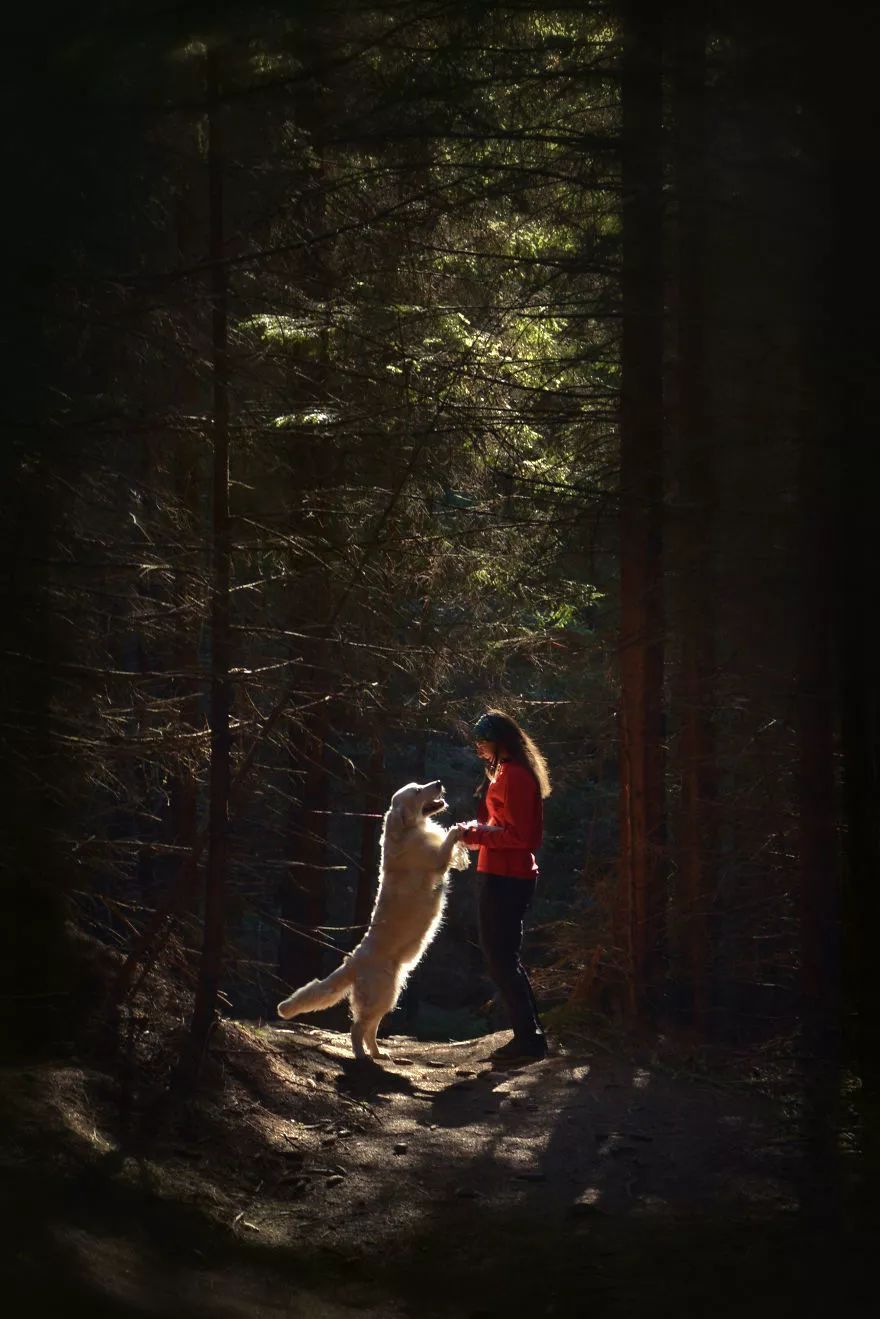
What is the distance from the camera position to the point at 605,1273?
5.59 metres

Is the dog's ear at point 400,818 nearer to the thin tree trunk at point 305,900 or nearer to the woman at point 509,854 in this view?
the woman at point 509,854

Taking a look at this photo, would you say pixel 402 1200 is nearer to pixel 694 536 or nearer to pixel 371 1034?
pixel 371 1034

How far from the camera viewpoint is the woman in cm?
933

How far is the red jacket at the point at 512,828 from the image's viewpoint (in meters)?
9.32

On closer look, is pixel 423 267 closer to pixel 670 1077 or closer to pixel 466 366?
pixel 466 366

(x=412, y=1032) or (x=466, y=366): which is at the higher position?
(x=466, y=366)

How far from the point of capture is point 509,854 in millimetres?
9391

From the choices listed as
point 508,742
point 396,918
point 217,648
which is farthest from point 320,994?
point 217,648

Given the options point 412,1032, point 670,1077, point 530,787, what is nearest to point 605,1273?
point 670,1077

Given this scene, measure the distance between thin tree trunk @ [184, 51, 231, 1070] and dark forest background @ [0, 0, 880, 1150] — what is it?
0.09 feet

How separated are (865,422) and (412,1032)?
1841 cm

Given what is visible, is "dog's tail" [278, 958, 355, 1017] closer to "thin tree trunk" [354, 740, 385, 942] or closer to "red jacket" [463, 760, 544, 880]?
"red jacket" [463, 760, 544, 880]

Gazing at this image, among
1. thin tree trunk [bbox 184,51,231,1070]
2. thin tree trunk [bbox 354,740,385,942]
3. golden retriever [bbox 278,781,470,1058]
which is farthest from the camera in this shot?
thin tree trunk [bbox 354,740,385,942]

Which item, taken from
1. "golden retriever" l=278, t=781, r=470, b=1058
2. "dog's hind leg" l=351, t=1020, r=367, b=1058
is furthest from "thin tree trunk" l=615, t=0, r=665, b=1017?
"dog's hind leg" l=351, t=1020, r=367, b=1058
